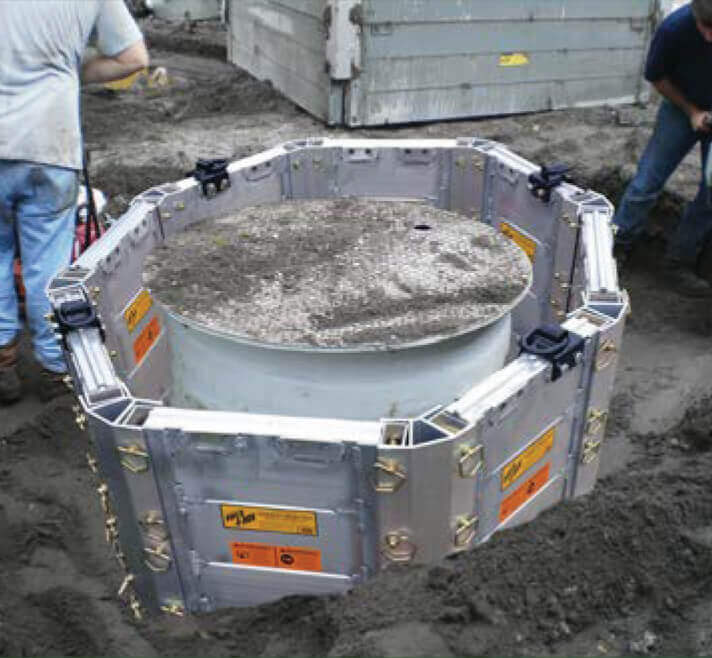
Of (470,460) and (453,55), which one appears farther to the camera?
(453,55)

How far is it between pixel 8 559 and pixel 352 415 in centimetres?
160

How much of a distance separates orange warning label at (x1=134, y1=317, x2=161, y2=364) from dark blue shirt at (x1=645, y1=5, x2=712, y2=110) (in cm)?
310

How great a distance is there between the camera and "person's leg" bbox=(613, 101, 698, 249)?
4.59 m

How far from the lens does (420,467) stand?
74.4 inches

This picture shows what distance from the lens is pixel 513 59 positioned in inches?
257

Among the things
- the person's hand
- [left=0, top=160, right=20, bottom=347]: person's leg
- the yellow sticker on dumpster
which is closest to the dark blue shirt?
the person's hand

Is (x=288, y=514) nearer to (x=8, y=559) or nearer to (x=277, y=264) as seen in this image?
(x=277, y=264)

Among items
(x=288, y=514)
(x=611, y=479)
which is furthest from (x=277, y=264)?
(x=611, y=479)

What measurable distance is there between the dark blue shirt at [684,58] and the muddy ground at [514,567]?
853 millimetres

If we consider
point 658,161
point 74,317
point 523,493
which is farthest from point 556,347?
point 658,161

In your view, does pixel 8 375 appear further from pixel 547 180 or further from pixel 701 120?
pixel 701 120

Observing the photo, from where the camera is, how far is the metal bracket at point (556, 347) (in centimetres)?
213

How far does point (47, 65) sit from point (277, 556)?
237cm

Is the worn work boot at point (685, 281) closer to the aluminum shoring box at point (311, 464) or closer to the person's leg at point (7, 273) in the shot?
the aluminum shoring box at point (311, 464)
